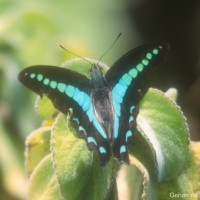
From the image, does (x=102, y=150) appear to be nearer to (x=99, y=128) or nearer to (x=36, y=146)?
(x=99, y=128)

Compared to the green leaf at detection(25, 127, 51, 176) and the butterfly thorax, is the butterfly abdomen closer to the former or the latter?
the butterfly thorax

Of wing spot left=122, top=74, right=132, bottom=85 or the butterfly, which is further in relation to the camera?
wing spot left=122, top=74, right=132, bottom=85

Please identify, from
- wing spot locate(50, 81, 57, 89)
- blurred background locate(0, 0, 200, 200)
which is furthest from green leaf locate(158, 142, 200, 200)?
blurred background locate(0, 0, 200, 200)

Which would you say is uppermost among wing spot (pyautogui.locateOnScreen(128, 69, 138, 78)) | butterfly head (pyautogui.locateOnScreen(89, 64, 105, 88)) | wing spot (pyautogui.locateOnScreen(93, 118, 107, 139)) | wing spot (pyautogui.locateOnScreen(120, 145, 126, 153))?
wing spot (pyautogui.locateOnScreen(128, 69, 138, 78))

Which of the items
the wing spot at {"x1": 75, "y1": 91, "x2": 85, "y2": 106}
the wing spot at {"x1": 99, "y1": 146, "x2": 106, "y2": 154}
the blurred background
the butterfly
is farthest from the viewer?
the blurred background

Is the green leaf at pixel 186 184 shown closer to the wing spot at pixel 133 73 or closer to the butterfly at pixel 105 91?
the butterfly at pixel 105 91

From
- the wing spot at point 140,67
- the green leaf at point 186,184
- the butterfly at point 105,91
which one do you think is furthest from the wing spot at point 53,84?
the green leaf at point 186,184

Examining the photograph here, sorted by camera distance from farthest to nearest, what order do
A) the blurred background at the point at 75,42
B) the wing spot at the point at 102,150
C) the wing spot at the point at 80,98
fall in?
the blurred background at the point at 75,42 < the wing spot at the point at 80,98 < the wing spot at the point at 102,150
